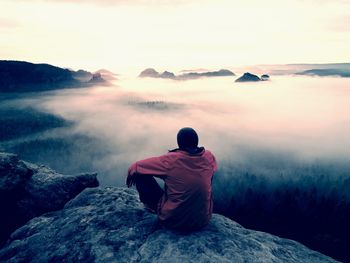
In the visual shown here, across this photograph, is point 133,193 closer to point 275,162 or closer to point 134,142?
Result: point 275,162

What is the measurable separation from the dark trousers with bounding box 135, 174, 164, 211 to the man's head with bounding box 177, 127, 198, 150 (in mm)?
1077

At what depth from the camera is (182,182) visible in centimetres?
623

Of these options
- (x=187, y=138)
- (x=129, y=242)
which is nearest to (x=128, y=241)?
(x=129, y=242)

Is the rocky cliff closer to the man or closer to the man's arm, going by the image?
the man

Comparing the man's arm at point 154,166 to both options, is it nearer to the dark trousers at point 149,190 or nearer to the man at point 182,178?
the man at point 182,178

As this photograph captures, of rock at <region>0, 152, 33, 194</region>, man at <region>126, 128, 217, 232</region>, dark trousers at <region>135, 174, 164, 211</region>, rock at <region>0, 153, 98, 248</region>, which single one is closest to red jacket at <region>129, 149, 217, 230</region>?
man at <region>126, 128, 217, 232</region>

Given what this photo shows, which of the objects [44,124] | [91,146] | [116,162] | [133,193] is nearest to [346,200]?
[133,193]

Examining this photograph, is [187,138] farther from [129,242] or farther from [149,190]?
[129,242]

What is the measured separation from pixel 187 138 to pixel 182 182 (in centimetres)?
92

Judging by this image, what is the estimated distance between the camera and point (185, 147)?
6301mm

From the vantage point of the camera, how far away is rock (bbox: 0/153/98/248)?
8.63 metres

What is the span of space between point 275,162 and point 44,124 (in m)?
104

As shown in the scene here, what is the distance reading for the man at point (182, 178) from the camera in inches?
244

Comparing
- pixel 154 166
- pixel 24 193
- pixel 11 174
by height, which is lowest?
pixel 24 193
